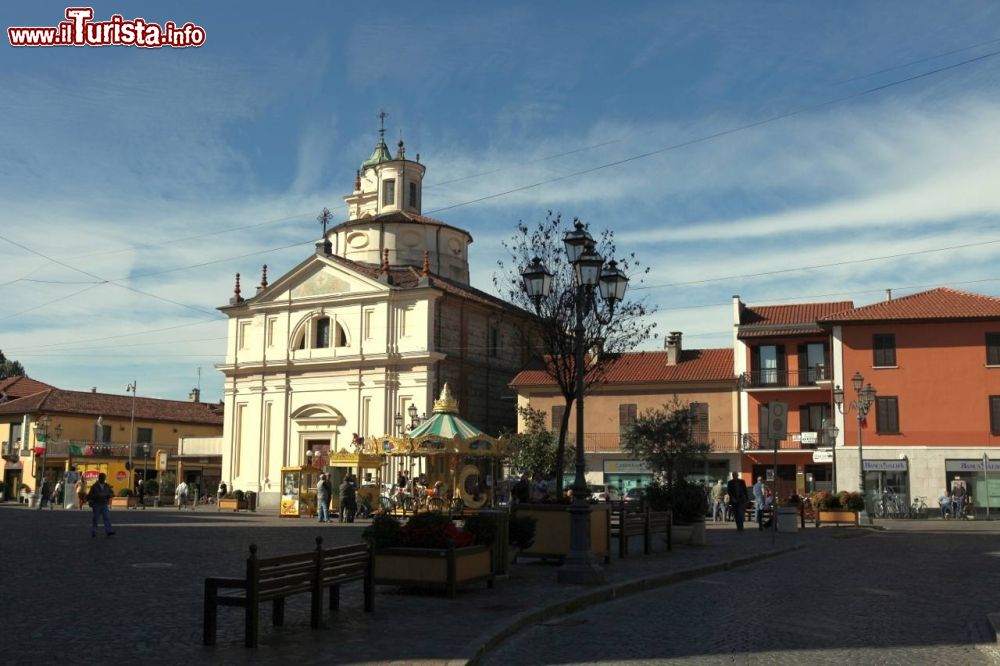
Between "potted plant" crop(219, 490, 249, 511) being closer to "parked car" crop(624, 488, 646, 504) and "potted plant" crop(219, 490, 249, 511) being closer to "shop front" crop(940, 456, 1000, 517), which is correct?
"parked car" crop(624, 488, 646, 504)

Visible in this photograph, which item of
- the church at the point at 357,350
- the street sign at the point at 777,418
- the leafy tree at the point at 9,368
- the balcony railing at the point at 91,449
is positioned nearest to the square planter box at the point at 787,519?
the street sign at the point at 777,418

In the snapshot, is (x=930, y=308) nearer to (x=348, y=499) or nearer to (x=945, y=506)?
(x=945, y=506)

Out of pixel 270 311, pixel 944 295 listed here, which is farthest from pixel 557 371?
pixel 270 311

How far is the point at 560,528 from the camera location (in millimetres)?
16312

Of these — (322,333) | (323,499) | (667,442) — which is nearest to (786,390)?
(667,442)

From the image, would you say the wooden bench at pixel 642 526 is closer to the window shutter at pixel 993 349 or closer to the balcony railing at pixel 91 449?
the window shutter at pixel 993 349

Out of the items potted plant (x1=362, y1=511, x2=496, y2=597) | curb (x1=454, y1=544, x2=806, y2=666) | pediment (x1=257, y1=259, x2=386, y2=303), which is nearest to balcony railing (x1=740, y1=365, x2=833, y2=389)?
pediment (x1=257, y1=259, x2=386, y2=303)

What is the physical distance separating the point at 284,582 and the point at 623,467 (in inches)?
1576

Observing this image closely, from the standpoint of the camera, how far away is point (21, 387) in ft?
237

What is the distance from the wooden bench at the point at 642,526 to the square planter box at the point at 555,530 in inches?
61.7

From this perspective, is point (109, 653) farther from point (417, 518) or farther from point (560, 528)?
point (560, 528)

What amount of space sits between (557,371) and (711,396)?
79.6 ft

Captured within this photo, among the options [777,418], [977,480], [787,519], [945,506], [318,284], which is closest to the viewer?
[777,418]

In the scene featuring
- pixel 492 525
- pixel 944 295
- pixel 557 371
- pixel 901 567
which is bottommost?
pixel 901 567
